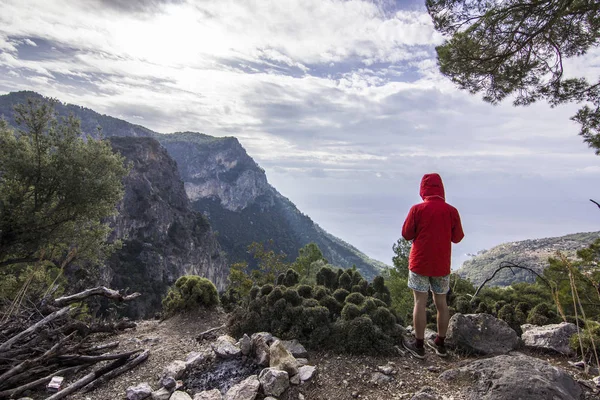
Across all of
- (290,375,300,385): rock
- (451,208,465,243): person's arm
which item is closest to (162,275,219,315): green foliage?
(290,375,300,385): rock

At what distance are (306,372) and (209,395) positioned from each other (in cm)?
126

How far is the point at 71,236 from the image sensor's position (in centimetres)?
1441

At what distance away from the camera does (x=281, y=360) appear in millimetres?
4293

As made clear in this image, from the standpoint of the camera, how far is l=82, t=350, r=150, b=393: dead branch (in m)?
4.22

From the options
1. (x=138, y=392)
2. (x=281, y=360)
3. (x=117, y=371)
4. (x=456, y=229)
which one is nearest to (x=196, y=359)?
(x=138, y=392)

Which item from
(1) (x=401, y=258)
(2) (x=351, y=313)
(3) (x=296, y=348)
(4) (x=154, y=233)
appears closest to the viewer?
(3) (x=296, y=348)

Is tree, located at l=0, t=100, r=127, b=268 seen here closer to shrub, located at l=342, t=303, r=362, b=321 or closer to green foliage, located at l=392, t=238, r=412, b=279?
shrub, located at l=342, t=303, r=362, b=321

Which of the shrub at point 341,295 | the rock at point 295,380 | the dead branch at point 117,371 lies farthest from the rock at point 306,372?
the dead branch at point 117,371

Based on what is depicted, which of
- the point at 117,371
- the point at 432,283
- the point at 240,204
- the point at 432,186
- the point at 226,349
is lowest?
the point at 240,204

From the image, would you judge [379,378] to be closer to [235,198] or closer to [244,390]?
[244,390]

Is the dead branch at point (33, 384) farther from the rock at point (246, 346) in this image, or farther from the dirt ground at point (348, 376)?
the rock at point (246, 346)

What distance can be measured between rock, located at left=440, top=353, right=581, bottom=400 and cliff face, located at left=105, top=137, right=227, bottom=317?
6952cm

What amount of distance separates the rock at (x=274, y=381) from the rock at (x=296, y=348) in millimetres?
992

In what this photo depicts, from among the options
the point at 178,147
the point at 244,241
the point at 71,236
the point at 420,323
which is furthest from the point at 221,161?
the point at 420,323
